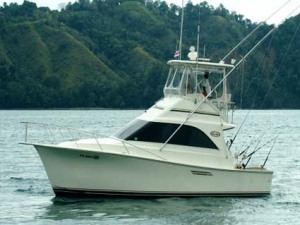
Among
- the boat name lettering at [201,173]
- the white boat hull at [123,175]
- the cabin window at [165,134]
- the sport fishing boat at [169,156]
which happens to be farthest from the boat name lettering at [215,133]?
the boat name lettering at [201,173]

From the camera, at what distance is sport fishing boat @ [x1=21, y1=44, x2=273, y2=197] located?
80.9 ft

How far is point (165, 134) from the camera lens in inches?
1004

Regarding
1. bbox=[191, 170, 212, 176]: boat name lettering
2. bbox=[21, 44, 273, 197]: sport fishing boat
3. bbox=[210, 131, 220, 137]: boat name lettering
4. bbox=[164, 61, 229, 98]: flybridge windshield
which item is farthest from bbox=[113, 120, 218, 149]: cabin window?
bbox=[164, 61, 229, 98]: flybridge windshield

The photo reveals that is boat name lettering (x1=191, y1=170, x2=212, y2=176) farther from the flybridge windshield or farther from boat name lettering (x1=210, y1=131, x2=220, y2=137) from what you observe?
the flybridge windshield

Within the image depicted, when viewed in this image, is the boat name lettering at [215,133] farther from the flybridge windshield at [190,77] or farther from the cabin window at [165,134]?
the flybridge windshield at [190,77]

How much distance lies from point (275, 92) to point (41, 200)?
16487 cm

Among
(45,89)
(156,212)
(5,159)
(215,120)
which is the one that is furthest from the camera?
(45,89)

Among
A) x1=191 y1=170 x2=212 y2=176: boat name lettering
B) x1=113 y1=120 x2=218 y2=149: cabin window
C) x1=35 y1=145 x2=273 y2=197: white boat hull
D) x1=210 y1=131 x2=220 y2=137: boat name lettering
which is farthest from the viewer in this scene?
A: x1=210 y1=131 x2=220 y2=137: boat name lettering

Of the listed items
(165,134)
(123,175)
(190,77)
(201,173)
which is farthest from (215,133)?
(123,175)

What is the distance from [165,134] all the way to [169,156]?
0.75 meters

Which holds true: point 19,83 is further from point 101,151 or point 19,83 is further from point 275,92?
point 101,151

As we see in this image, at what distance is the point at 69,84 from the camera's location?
605 ft

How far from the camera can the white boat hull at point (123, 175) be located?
80.6 feet

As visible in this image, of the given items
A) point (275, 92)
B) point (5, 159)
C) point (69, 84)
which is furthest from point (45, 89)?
point (5, 159)
